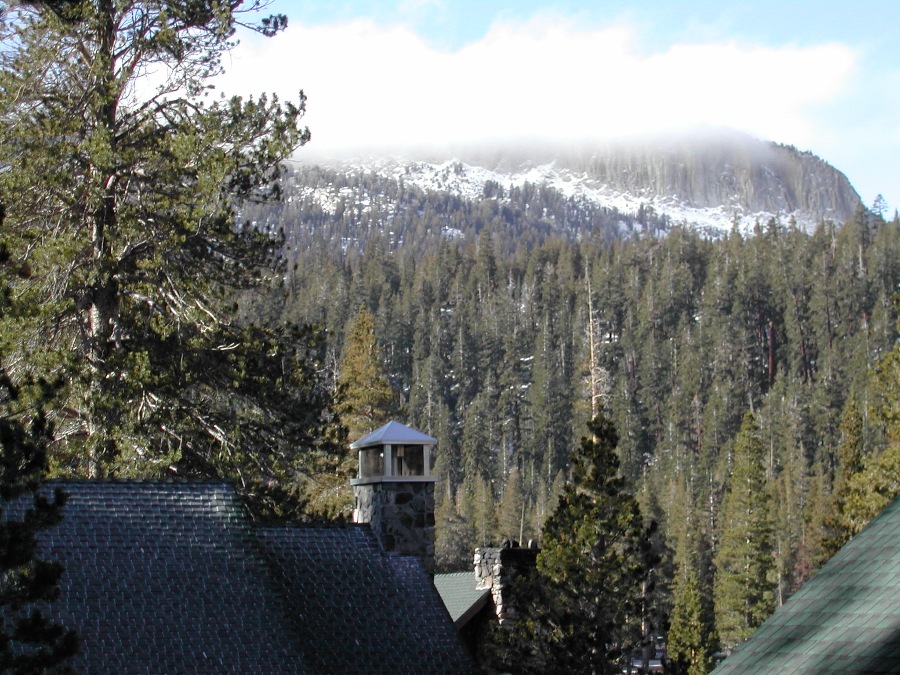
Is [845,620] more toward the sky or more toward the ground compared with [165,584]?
more toward the ground

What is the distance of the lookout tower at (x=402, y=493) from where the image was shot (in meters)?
13.6

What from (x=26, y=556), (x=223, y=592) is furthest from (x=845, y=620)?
(x=26, y=556)

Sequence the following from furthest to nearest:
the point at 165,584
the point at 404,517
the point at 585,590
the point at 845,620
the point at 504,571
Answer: the point at 504,571
the point at 585,590
the point at 404,517
the point at 165,584
the point at 845,620

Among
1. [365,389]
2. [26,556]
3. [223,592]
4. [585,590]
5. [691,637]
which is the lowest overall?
[691,637]

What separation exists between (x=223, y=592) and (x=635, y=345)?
119 metres

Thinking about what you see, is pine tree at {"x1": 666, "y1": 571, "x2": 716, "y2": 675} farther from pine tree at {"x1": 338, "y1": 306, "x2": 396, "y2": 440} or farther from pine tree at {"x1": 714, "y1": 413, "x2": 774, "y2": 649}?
pine tree at {"x1": 338, "y1": 306, "x2": 396, "y2": 440}

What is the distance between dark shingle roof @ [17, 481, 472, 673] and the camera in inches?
441

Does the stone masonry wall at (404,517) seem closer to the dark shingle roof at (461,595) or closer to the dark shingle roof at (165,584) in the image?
the dark shingle roof at (165,584)

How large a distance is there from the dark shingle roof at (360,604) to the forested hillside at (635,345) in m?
70.6

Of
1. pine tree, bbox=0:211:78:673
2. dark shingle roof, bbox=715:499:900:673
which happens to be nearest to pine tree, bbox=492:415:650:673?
dark shingle roof, bbox=715:499:900:673

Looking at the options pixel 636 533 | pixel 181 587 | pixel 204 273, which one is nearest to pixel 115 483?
pixel 181 587

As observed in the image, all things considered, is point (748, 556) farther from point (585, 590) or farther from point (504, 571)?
point (585, 590)

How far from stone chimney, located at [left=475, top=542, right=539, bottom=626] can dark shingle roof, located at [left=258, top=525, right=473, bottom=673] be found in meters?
3.70

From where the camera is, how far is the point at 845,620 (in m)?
10.4
